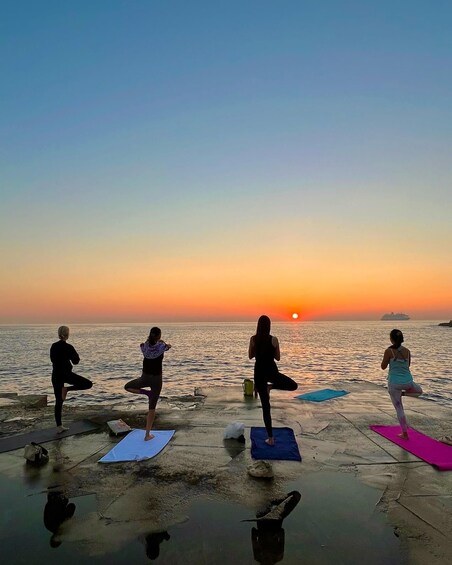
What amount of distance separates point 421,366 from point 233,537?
3673 centimetres

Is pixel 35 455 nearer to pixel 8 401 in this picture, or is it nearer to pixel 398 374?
pixel 398 374

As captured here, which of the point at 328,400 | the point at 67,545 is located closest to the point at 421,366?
the point at 328,400

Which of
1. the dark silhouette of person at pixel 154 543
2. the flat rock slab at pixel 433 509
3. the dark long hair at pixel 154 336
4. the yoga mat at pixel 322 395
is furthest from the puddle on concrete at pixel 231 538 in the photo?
the yoga mat at pixel 322 395

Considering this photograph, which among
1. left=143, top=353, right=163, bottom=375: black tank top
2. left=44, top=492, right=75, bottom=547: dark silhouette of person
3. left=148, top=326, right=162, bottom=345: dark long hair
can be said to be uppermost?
left=148, top=326, right=162, bottom=345: dark long hair

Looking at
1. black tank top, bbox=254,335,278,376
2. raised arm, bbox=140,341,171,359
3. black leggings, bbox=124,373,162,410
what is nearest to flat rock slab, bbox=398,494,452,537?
black tank top, bbox=254,335,278,376

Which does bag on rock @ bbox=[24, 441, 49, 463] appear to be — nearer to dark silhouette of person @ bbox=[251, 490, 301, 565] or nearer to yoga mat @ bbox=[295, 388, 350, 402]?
dark silhouette of person @ bbox=[251, 490, 301, 565]

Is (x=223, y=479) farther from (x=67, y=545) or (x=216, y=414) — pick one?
(x=216, y=414)

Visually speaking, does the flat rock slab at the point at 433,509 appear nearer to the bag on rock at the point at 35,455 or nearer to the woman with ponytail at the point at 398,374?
the woman with ponytail at the point at 398,374

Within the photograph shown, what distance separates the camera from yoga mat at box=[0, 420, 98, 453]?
Result: 804cm

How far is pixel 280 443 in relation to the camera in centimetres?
802

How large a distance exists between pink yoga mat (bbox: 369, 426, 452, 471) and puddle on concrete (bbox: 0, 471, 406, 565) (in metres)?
2.13

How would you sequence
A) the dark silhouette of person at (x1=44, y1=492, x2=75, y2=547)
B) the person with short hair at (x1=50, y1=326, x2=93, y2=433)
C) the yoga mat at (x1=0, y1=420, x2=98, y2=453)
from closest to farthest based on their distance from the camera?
the dark silhouette of person at (x1=44, y1=492, x2=75, y2=547)
the yoga mat at (x1=0, y1=420, x2=98, y2=453)
the person with short hair at (x1=50, y1=326, x2=93, y2=433)

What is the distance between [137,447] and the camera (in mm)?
7816

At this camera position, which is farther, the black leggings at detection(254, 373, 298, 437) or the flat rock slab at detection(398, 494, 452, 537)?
the black leggings at detection(254, 373, 298, 437)
